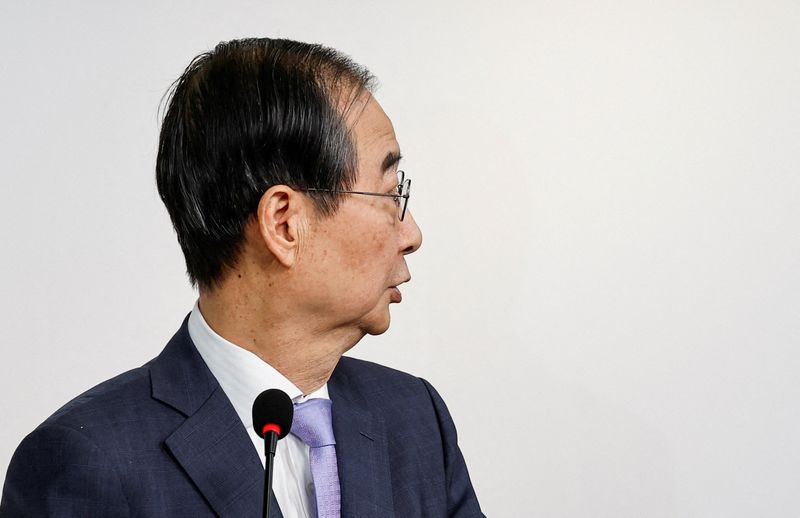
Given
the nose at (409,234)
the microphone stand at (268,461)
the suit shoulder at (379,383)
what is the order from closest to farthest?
1. the microphone stand at (268,461)
2. the nose at (409,234)
3. the suit shoulder at (379,383)

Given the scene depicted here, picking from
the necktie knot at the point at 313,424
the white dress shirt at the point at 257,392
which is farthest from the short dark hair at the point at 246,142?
the necktie knot at the point at 313,424

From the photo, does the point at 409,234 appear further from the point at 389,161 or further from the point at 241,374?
the point at 241,374

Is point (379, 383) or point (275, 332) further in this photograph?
point (379, 383)

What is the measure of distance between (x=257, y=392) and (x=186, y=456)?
140 millimetres

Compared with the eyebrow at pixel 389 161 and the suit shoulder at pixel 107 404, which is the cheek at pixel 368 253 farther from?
the suit shoulder at pixel 107 404

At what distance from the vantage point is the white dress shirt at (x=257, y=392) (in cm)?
149

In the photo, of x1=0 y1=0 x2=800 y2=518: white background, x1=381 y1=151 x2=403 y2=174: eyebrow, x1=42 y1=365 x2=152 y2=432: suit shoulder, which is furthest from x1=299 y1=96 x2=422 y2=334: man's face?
x1=0 y1=0 x2=800 y2=518: white background

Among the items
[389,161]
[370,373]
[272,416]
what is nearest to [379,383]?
[370,373]

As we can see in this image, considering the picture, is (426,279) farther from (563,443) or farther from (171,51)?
(171,51)

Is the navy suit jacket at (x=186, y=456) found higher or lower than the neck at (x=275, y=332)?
lower

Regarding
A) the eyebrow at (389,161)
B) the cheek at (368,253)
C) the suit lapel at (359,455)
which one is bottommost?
the suit lapel at (359,455)

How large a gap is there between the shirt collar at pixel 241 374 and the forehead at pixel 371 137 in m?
0.31

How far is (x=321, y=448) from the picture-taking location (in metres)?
1.54

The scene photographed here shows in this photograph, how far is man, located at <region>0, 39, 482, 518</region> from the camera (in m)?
1.43
